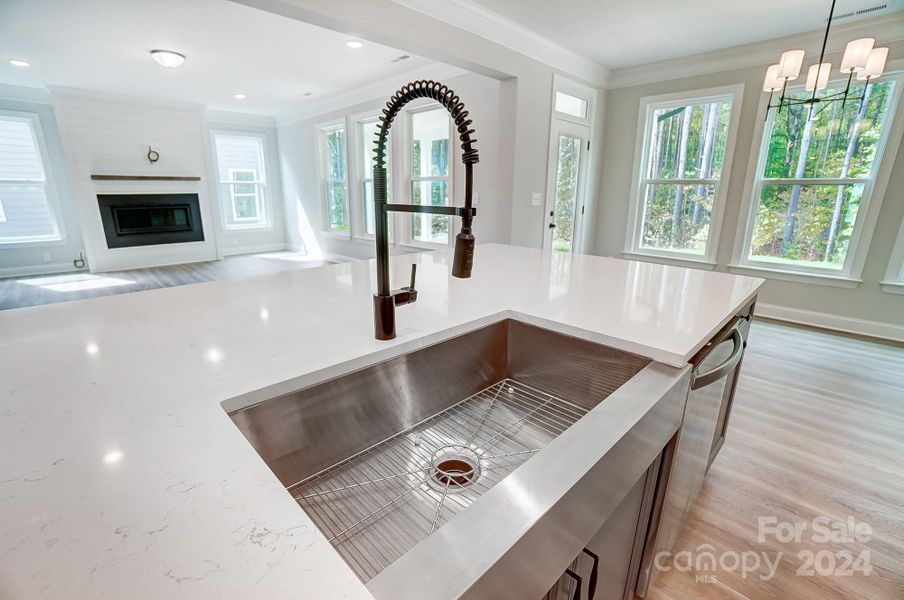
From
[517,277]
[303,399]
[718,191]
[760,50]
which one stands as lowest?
[303,399]

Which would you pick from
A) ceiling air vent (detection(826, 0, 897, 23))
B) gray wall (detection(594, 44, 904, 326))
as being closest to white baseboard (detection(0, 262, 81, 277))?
gray wall (detection(594, 44, 904, 326))

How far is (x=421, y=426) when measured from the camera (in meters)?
0.99

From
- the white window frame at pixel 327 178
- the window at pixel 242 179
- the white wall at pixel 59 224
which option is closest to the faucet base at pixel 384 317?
the white window frame at pixel 327 178

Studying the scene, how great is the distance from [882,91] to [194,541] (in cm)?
521

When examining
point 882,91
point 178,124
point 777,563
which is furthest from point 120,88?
point 882,91

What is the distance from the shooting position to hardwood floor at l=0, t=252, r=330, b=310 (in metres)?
4.62

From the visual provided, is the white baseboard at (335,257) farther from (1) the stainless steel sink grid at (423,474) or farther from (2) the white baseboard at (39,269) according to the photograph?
(1) the stainless steel sink grid at (423,474)

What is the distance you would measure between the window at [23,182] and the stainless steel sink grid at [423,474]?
7.48 m

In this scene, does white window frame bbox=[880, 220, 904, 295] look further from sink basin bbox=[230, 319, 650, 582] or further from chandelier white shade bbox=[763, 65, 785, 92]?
sink basin bbox=[230, 319, 650, 582]

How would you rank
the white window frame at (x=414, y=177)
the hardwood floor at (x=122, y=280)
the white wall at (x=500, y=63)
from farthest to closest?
the hardwood floor at (x=122, y=280) → the white window frame at (x=414, y=177) → the white wall at (x=500, y=63)

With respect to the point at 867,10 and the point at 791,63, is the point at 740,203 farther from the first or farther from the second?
the point at 791,63

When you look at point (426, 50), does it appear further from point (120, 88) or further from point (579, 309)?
point (120, 88)

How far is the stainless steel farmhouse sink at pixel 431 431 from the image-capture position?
2.26 ft

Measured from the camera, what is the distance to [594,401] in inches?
41.1
